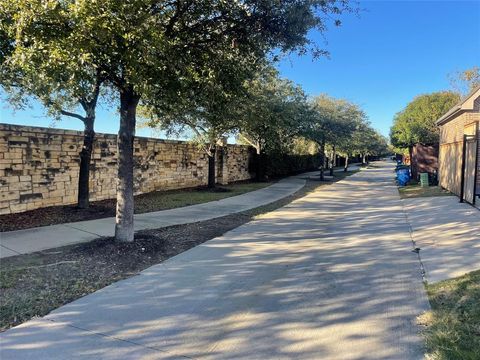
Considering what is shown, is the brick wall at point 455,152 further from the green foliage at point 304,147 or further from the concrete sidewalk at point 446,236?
the green foliage at point 304,147

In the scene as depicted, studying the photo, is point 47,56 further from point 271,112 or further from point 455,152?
point 455,152

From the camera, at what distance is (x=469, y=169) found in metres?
11.7

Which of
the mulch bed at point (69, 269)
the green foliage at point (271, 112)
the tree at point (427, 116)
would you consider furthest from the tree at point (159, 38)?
the tree at point (427, 116)

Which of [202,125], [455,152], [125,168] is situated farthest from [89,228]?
[455,152]

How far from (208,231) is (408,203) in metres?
8.14

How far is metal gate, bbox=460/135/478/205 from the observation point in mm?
11207

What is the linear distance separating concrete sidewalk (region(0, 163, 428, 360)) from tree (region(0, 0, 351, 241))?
2014 millimetres

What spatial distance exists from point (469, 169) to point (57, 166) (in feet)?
39.2

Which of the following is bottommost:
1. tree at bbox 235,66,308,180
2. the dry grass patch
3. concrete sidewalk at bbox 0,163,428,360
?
concrete sidewalk at bbox 0,163,428,360

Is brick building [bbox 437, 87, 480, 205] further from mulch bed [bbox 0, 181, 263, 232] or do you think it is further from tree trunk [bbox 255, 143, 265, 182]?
tree trunk [bbox 255, 143, 265, 182]

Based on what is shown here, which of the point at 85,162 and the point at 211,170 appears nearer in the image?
the point at 85,162

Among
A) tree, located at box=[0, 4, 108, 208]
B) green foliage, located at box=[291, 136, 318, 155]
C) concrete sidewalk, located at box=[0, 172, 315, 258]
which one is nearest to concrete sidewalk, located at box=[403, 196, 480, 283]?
concrete sidewalk, located at box=[0, 172, 315, 258]

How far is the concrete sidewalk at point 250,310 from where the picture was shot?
3408 millimetres

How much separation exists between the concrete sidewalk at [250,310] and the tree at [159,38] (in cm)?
201
